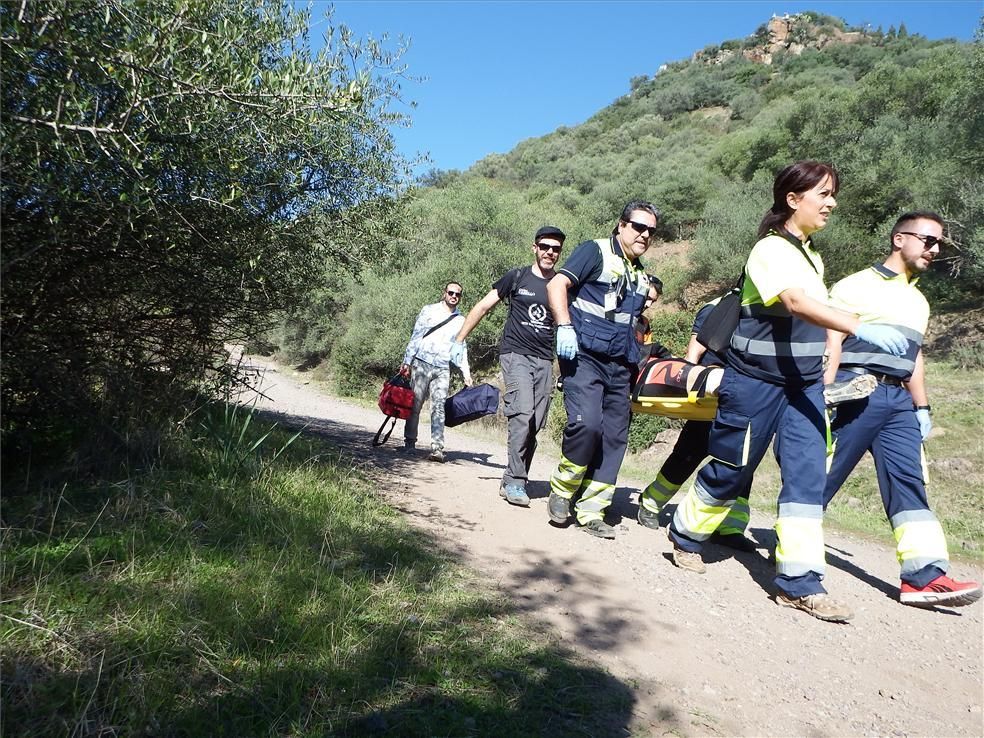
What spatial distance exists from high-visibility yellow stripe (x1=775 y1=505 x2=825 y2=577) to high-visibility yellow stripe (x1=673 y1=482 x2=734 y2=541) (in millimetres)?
353

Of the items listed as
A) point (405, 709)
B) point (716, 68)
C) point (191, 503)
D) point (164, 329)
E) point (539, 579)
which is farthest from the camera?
point (716, 68)

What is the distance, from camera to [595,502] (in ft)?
14.7

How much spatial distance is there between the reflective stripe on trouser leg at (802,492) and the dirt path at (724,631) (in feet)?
0.72

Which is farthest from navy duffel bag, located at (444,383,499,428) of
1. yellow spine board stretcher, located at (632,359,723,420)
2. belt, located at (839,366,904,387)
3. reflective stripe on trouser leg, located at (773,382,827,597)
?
belt, located at (839,366,904,387)

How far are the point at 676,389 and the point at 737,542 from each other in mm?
1295

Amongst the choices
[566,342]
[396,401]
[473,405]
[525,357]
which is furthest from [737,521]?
[396,401]

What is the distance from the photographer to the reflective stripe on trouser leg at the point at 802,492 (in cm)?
346

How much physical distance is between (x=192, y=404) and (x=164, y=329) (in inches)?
21.4

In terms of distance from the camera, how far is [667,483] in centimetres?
471

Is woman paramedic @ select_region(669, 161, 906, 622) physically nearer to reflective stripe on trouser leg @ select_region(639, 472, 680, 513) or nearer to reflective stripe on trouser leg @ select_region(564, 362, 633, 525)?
reflective stripe on trouser leg @ select_region(564, 362, 633, 525)

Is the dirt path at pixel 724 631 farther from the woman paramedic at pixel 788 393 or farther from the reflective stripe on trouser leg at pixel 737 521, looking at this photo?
the woman paramedic at pixel 788 393

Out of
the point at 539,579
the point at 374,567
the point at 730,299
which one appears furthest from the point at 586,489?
the point at 374,567

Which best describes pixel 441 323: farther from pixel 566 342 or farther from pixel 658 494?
pixel 658 494

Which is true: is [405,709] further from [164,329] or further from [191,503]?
[164,329]
